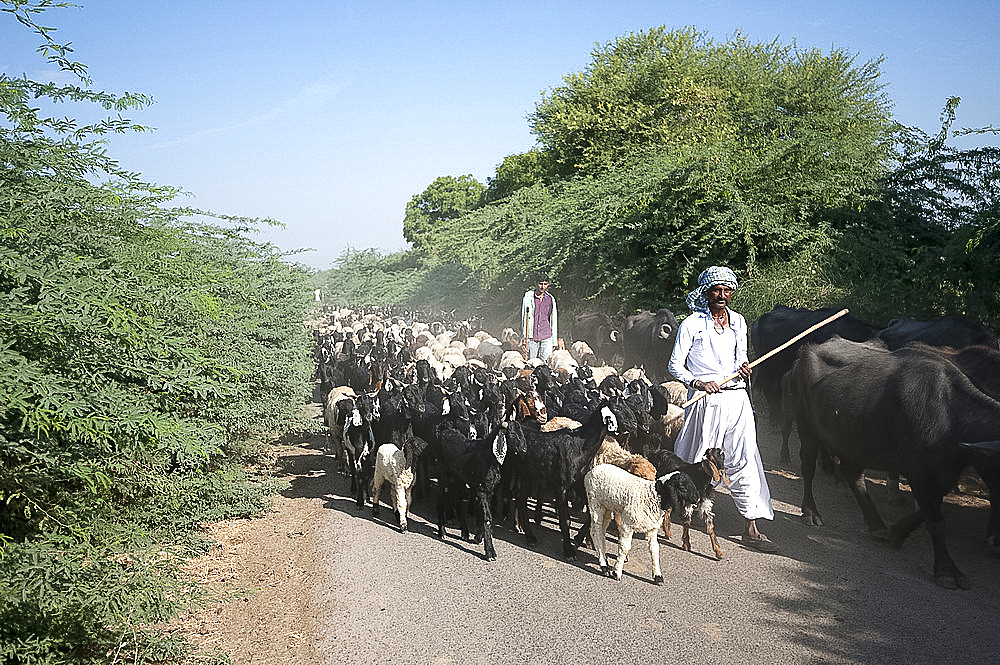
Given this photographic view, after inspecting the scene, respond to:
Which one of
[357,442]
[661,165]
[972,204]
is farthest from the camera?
[661,165]

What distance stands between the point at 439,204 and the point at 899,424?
51289 millimetres

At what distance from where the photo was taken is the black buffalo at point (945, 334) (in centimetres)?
898

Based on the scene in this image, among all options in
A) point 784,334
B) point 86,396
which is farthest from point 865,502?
point 86,396

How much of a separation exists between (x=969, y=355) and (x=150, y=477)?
8.50 m

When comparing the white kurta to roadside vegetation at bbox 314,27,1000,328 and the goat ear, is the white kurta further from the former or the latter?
roadside vegetation at bbox 314,27,1000,328

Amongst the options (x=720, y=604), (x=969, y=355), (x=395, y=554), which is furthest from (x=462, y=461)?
(x=969, y=355)

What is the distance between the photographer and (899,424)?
694 cm

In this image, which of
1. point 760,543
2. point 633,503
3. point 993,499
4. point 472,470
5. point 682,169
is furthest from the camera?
point 682,169

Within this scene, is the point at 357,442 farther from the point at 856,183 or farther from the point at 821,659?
the point at 856,183

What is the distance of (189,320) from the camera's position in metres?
5.70

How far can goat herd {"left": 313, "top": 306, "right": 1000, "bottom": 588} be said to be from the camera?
639 centimetres

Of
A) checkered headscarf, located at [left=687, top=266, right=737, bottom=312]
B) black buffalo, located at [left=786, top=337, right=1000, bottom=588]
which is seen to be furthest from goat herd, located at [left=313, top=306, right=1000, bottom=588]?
checkered headscarf, located at [left=687, top=266, right=737, bottom=312]

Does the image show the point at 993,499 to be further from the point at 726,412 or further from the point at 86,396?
the point at 86,396

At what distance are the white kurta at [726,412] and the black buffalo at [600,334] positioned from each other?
32.1ft
